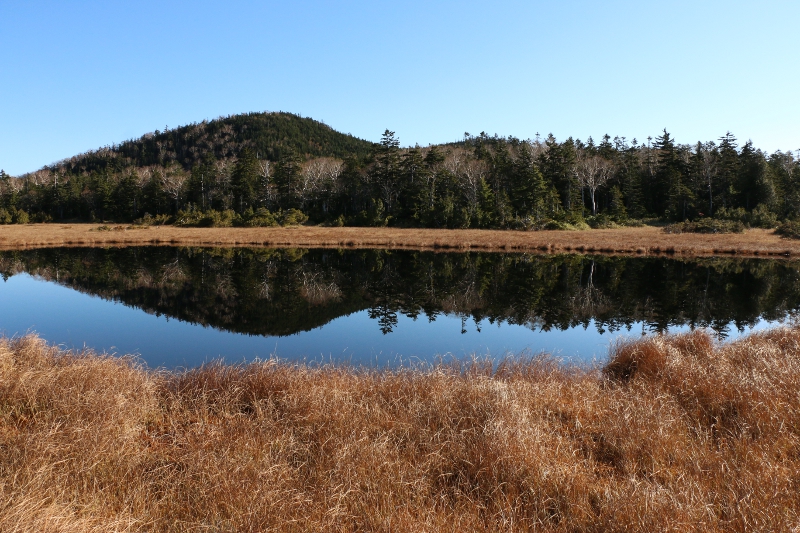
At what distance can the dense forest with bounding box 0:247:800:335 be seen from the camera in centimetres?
1709

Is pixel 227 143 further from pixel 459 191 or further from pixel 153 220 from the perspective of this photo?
pixel 459 191

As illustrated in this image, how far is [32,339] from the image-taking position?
848cm

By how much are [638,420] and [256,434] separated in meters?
4.72

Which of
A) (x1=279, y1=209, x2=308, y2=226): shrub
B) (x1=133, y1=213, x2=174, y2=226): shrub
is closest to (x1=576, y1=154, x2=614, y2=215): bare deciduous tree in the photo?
(x1=279, y1=209, x2=308, y2=226): shrub

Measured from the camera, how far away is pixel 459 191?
200 ft

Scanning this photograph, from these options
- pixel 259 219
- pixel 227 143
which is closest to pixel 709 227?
pixel 259 219

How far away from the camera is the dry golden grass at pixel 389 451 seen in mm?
3941

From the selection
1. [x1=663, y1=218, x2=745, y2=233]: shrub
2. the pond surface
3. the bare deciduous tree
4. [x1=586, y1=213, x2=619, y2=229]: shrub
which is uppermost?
the bare deciduous tree

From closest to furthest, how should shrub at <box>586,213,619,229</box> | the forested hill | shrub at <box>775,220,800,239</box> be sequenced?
shrub at <box>775,220,800,239</box>, shrub at <box>586,213,619,229</box>, the forested hill

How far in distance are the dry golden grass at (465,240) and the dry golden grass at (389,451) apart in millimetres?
33920

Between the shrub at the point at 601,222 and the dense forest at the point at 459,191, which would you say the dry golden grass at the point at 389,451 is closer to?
the dense forest at the point at 459,191

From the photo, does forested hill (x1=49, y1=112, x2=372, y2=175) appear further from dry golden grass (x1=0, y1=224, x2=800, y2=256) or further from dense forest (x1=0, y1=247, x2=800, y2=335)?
dense forest (x1=0, y1=247, x2=800, y2=335)

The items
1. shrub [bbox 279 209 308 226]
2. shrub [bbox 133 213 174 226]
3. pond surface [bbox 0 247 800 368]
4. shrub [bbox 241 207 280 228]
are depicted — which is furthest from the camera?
shrub [bbox 133 213 174 226]

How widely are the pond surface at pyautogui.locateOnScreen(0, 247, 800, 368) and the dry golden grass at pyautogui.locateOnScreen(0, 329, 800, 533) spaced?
393cm
